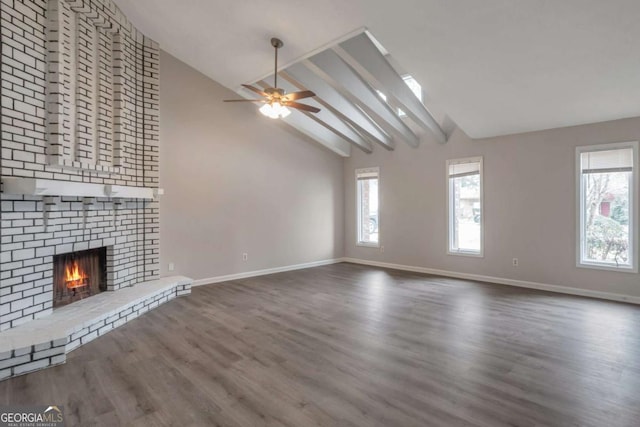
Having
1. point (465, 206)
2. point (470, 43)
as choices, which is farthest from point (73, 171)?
point (465, 206)

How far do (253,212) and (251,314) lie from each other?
8.69 ft

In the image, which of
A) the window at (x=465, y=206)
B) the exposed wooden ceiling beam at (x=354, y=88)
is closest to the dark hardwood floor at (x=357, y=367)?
the window at (x=465, y=206)

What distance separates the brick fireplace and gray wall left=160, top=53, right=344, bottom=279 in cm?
35

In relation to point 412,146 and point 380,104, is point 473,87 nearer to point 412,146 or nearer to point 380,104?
point 380,104

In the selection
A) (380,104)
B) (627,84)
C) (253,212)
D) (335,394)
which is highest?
(380,104)

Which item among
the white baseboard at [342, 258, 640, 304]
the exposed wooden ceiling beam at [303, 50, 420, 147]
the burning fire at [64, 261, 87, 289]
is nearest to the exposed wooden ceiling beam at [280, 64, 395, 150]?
the exposed wooden ceiling beam at [303, 50, 420, 147]

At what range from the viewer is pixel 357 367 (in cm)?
278

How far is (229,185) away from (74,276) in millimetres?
2761

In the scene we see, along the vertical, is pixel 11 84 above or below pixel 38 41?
below

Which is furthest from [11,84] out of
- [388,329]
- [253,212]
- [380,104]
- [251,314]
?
[380,104]

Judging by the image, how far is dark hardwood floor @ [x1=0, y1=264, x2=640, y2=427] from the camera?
2172 mm

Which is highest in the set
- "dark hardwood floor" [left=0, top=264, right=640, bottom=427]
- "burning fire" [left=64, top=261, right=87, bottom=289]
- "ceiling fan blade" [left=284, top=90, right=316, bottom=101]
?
"ceiling fan blade" [left=284, top=90, right=316, bottom=101]

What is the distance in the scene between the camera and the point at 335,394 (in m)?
2.39

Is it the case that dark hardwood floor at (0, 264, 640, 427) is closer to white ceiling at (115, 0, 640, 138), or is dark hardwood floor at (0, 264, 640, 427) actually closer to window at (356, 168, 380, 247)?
white ceiling at (115, 0, 640, 138)
